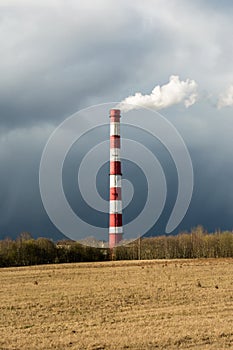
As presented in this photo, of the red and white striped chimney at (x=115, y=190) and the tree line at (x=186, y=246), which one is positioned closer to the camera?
the red and white striped chimney at (x=115, y=190)

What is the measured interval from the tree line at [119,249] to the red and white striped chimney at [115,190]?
12713mm

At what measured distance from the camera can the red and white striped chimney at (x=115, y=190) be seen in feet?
219

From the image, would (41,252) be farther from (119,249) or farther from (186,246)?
(186,246)

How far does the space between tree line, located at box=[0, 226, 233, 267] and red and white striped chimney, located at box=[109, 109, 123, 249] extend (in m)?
12.7

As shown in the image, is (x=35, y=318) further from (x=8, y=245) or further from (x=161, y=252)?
(x=161, y=252)

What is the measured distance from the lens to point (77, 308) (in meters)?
19.9

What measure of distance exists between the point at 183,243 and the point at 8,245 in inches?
1407

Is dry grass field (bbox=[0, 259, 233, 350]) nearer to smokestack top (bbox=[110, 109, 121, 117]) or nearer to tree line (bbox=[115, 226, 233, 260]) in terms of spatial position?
smokestack top (bbox=[110, 109, 121, 117])

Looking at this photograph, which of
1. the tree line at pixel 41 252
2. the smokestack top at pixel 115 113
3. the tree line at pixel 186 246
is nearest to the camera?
the smokestack top at pixel 115 113

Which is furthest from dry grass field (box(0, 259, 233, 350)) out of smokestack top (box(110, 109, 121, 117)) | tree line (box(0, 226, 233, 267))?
tree line (box(0, 226, 233, 267))

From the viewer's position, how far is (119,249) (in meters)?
83.4

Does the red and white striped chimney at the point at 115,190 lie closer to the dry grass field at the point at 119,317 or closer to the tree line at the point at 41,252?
the tree line at the point at 41,252

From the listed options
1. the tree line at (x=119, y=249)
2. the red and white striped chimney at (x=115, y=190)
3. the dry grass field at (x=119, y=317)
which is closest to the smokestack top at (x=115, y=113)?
the red and white striped chimney at (x=115, y=190)

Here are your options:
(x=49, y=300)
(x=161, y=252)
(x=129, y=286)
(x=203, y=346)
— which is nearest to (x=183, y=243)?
(x=161, y=252)
